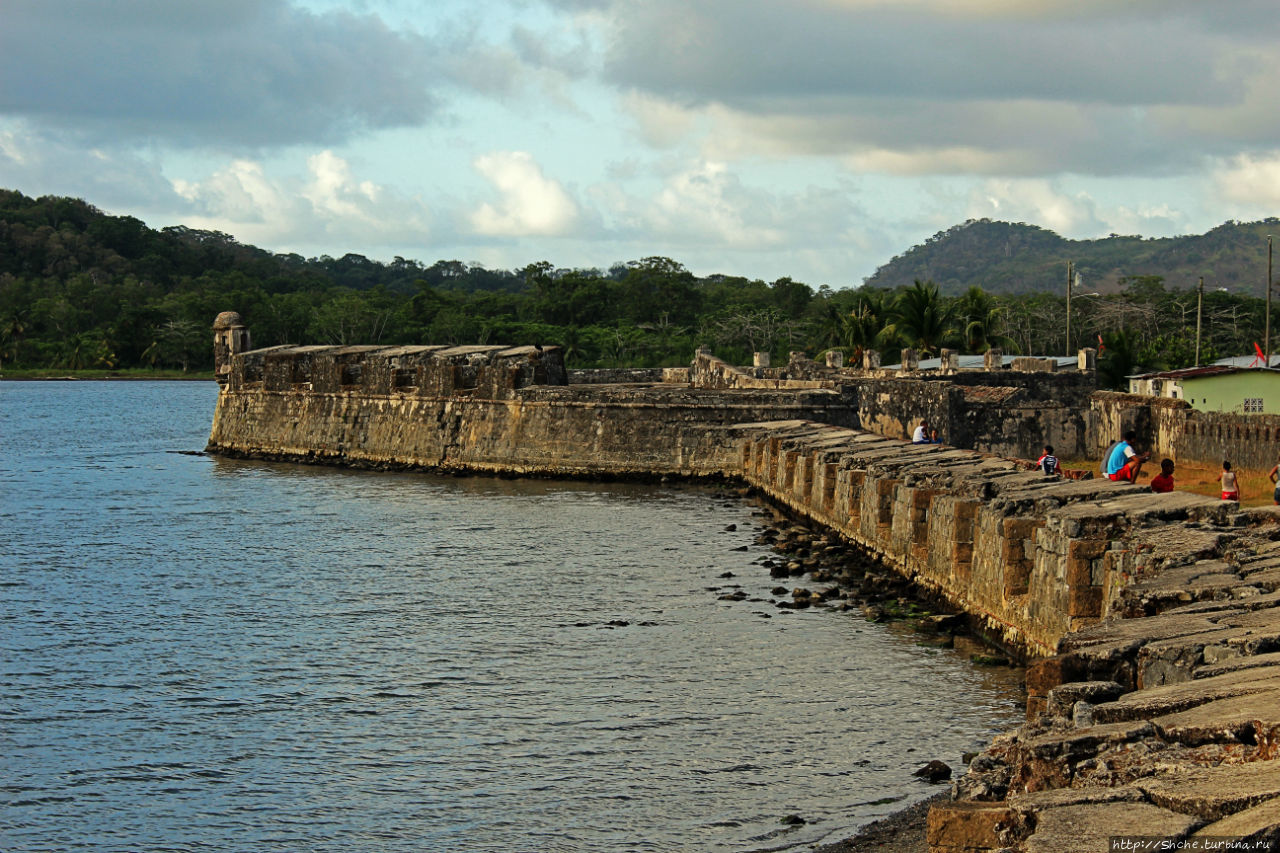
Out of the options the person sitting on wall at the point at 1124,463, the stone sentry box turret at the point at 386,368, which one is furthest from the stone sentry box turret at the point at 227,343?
the person sitting on wall at the point at 1124,463

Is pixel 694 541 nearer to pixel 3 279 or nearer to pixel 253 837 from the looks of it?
pixel 253 837

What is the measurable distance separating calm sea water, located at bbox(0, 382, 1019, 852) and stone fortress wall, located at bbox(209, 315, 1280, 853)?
1.42m

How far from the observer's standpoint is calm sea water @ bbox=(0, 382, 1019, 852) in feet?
31.2

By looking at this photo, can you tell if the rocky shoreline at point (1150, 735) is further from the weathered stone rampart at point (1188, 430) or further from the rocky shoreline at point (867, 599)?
the weathered stone rampart at point (1188, 430)

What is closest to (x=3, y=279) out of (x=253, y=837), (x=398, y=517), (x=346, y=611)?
(x=398, y=517)

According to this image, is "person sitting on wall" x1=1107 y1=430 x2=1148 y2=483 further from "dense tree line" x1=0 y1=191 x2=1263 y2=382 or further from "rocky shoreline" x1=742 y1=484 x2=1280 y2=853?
"dense tree line" x1=0 y1=191 x2=1263 y2=382

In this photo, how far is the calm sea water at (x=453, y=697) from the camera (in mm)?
9523

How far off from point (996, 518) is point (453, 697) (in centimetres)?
523

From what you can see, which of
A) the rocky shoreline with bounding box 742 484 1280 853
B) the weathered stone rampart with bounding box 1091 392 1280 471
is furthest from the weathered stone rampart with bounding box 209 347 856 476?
the rocky shoreline with bounding box 742 484 1280 853

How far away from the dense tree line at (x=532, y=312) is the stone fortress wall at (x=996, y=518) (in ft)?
54.8

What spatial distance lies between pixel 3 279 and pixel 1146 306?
9062 centimetres

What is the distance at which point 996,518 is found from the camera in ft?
41.8

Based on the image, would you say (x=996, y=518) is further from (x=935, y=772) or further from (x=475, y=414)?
(x=475, y=414)

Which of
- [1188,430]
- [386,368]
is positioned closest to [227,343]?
[386,368]
